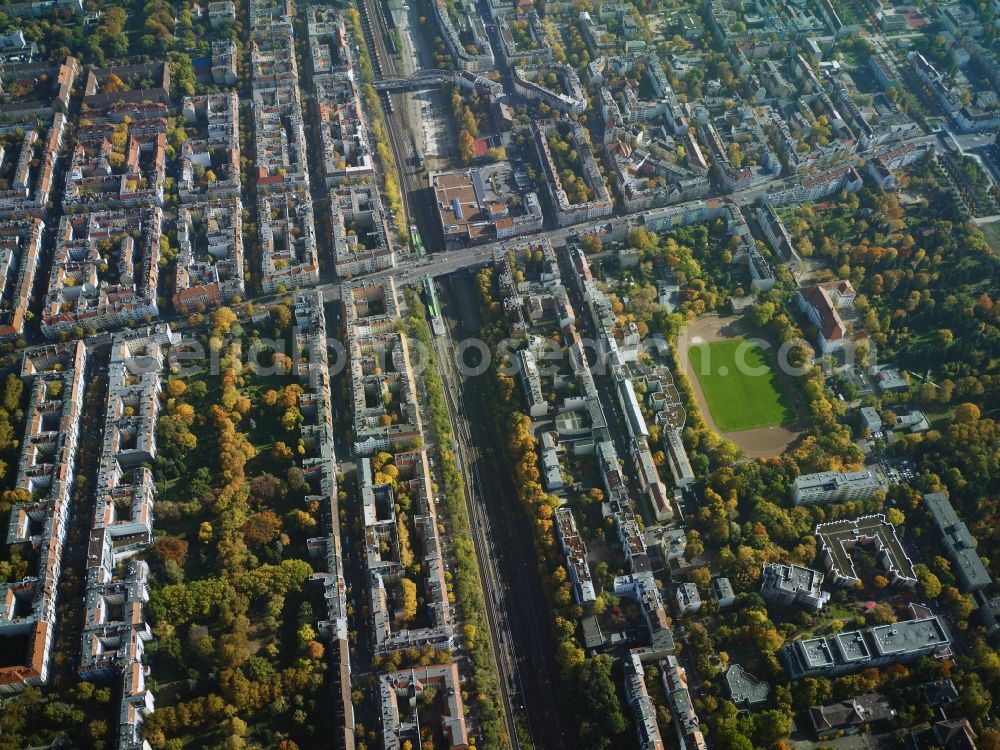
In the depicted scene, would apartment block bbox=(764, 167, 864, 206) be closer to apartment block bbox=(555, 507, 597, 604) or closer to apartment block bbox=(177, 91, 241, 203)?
apartment block bbox=(555, 507, 597, 604)

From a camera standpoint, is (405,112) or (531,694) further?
(405,112)

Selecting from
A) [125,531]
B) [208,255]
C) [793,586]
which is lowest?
[793,586]

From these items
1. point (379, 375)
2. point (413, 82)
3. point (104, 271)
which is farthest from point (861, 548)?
point (413, 82)

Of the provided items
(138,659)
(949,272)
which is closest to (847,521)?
(949,272)

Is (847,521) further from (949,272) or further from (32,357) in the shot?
(32,357)

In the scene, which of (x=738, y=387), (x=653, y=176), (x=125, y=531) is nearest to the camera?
(x=125, y=531)

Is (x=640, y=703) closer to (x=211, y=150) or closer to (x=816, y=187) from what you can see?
(x=816, y=187)

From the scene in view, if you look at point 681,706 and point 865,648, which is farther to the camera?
point 865,648
